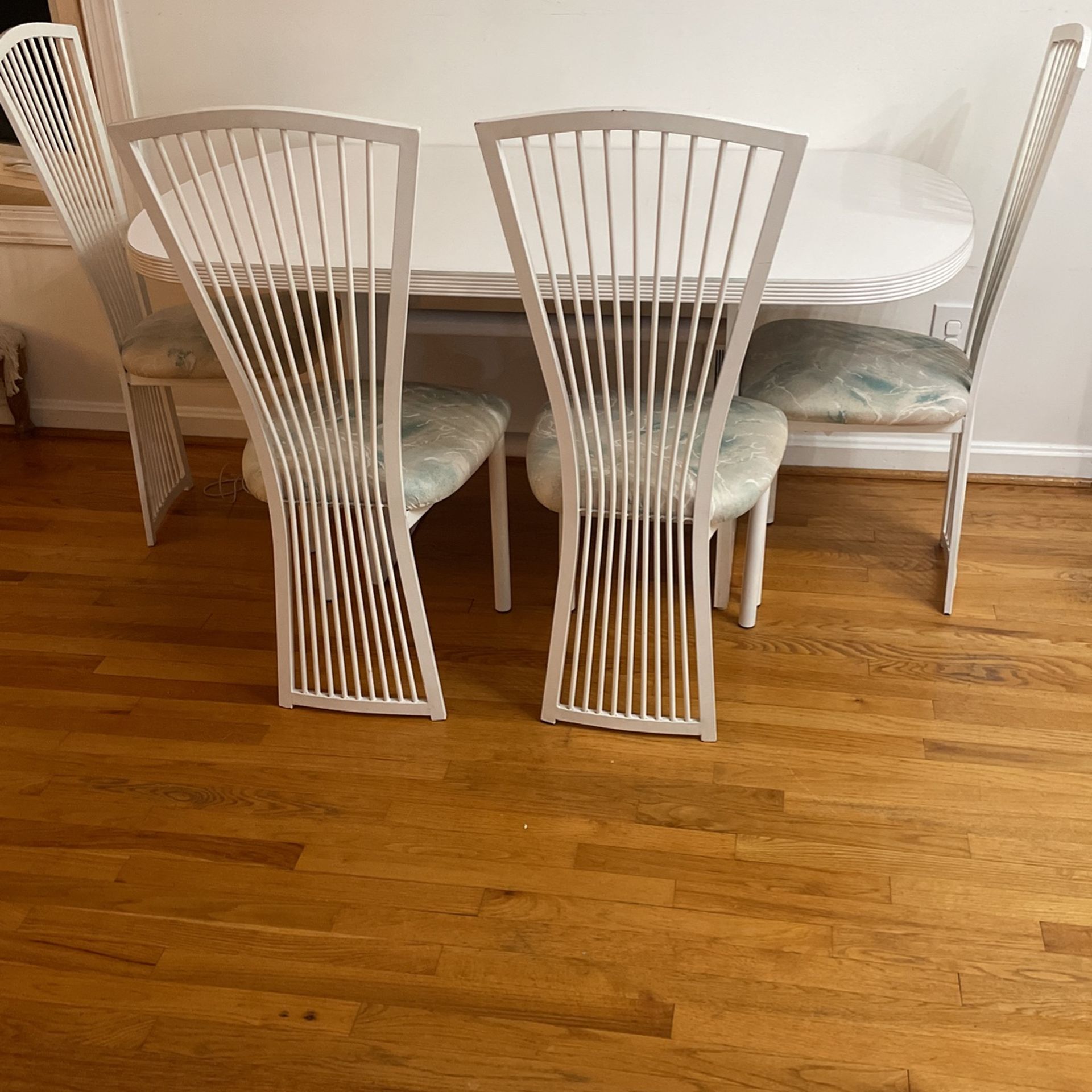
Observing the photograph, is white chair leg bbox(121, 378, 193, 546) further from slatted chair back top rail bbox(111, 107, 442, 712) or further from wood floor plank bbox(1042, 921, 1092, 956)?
wood floor plank bbox(1042, 921, 1092, 956)

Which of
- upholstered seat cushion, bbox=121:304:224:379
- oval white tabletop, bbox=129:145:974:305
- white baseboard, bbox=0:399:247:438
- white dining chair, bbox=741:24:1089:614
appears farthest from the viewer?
white baseboard, bbox=0:399:247:438

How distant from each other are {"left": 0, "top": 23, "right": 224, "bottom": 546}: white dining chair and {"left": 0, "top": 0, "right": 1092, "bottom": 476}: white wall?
0.25 metres

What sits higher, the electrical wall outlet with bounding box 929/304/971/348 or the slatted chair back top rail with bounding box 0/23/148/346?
the slatted chair back top rail with bounding box 0/23/148/346

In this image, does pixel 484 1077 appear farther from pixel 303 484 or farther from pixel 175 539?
pixel 175 539

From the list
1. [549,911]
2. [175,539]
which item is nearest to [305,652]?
[175,539]

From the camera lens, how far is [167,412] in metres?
2.56

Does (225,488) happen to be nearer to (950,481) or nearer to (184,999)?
(184,999)

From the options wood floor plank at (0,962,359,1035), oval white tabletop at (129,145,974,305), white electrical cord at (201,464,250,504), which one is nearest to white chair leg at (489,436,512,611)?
oval white tabletop at (129,145,974,305)

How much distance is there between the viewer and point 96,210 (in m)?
2.31

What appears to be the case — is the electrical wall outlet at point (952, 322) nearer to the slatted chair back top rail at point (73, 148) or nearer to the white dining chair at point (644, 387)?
the white dining chair at point (644, 387)

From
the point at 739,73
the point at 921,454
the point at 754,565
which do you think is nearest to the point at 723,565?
the point at 754,565

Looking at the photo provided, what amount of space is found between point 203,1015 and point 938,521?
1824mm

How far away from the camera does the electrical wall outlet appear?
248 centimetres

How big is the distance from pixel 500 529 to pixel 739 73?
3.54 feet
